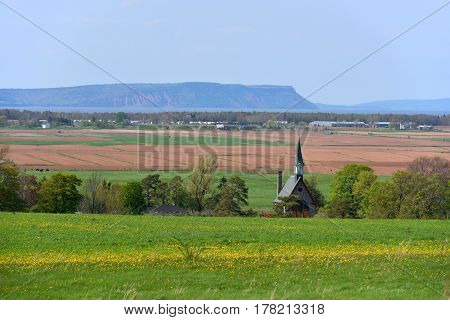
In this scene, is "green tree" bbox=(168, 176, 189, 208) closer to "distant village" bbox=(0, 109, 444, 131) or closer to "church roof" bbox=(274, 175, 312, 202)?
"church roof" bbox=(274, 175, 312, 202)

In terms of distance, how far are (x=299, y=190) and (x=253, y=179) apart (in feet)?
27.1

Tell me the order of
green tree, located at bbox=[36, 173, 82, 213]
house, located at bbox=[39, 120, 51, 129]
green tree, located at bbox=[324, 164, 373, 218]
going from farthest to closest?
house, located at bbox=[39, 120, 51, 129] < green tree, located at bbox=[324, 164, 373, 218] < green tree, located at bbox=[36, 173, 82, 213]

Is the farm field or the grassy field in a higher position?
the farm field

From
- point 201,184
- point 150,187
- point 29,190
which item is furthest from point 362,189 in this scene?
point 29,190

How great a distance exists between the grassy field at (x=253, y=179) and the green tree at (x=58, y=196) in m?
7.01

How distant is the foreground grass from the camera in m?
11.7

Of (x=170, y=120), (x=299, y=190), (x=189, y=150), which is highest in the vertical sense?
(x=170, y=120)

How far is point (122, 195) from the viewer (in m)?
50.1

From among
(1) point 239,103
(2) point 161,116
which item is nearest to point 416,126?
(1) point 239,103

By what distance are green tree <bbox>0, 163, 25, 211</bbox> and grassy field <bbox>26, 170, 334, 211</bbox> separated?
949cm

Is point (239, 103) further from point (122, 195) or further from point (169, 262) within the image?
point (169, 262)

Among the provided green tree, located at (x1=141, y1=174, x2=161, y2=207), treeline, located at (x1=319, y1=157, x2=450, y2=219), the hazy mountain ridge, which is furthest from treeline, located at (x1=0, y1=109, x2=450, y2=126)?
treeline, located at (x1=319, y1=157, x2=450, y2=219)

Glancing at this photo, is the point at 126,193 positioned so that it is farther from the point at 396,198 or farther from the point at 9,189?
the point at 396,198

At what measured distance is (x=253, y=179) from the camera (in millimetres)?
66625
